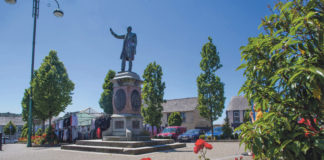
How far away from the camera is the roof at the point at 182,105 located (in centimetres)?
4372

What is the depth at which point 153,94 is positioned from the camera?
28.2m

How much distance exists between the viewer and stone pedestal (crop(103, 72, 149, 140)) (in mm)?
13047

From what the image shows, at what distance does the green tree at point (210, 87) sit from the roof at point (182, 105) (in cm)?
1678

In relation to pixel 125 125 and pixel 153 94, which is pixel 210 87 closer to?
pixel 153 94

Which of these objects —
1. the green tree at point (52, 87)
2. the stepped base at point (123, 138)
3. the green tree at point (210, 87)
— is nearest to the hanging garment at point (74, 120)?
the green tree at point (52, 87)

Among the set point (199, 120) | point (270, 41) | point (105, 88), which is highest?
point (105, 88)

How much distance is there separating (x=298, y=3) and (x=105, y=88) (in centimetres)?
3736

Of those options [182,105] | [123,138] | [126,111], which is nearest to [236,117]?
[182,105]

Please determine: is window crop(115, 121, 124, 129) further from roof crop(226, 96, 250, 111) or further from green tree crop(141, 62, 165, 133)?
roof crop(226, 96, 250, 111)

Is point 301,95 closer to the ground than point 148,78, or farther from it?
closer to the ground

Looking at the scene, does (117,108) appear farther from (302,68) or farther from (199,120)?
(199,120)

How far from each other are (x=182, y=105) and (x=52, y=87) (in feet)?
90.7

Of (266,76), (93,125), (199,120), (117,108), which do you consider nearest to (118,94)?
(117,108)

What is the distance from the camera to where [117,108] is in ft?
45.2
